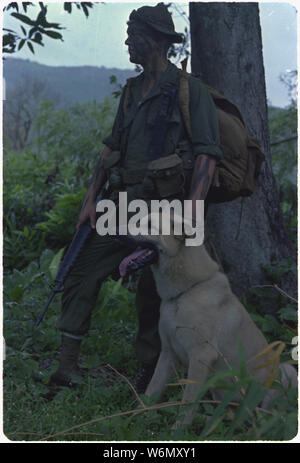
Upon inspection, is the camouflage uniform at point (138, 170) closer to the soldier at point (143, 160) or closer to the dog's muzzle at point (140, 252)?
the soldier at point (143, 160)

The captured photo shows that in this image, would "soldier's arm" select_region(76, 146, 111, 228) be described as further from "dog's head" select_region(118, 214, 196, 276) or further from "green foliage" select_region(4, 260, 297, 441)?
"green foliage" select_region(4, 260, 297, 441)

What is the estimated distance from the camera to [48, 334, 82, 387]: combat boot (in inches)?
148

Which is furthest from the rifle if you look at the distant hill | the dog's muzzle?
the distant hill

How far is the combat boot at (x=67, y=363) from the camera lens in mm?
3764

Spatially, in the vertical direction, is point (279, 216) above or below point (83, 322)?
above

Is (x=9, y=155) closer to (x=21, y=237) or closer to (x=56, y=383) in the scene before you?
(x=21, y=237)

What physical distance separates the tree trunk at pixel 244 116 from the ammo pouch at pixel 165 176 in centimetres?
151

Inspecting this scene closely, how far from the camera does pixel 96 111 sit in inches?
493

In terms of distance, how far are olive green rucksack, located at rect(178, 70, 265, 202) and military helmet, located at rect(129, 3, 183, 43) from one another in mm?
294

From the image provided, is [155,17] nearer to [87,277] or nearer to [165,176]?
[165,176]

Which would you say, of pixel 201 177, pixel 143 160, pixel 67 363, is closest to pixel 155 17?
pixel 143 160

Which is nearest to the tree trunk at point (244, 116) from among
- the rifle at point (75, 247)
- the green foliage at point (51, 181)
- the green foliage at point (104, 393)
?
the green foliage at point (104, 393)

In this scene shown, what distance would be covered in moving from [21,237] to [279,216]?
3835mm

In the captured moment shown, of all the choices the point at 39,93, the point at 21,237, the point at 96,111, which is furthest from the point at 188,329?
the point at 39,93
